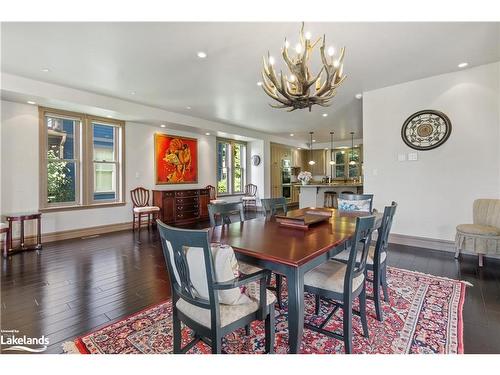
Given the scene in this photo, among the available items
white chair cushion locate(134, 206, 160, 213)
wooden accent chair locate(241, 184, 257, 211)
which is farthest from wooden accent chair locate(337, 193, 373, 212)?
wooden accent chair locate(241, 184, 257, 211)

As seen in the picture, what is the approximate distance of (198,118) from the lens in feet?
21.2

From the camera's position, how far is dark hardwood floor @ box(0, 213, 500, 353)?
198cm

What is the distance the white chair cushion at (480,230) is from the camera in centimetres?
317

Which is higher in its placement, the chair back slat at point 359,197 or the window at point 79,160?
the window at point 79,160

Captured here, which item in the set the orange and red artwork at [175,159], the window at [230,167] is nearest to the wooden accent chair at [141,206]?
the orange and red artwork at [175,159]

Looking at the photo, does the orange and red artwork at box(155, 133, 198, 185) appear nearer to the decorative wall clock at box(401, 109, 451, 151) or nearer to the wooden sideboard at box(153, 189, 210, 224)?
the wooden sideboard at box(153, 189, 210, 224)

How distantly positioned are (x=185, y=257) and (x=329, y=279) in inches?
39.7

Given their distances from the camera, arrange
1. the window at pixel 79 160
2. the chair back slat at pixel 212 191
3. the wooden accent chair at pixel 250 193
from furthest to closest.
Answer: the wooden accent chair at pixel 250 193, the chair back slat at pixel 212 191, the window at pixel 79 160

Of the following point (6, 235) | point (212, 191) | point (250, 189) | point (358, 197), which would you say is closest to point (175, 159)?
point (212, 191)

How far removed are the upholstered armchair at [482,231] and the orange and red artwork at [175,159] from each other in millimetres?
5840

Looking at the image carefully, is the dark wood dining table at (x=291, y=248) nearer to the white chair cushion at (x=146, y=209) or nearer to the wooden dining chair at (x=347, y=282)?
the wooden dining chair at (x=347, y=282)
